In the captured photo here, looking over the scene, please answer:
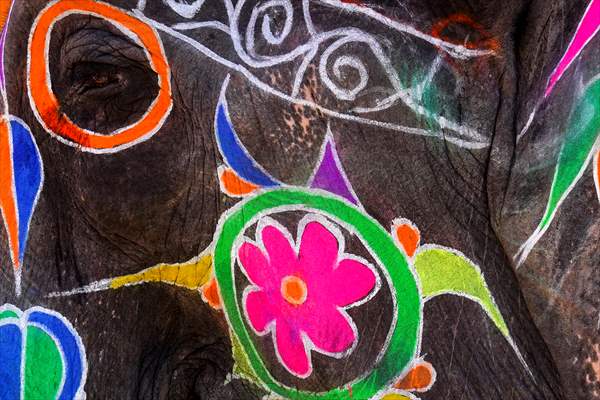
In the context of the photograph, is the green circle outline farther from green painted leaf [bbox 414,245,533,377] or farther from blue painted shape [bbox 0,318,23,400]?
blue painted shape [bbox 0,318,23,400]

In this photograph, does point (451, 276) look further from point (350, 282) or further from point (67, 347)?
point (67, 347)

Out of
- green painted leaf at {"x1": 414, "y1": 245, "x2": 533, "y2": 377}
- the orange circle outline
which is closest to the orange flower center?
green painted leaf at {"x1": 414, "y1": 245, "x2": 533, "y2": 377}

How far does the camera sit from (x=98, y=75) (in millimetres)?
2035

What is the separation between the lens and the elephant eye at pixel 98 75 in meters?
2.01

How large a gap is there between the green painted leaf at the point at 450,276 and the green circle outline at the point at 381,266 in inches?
0.8

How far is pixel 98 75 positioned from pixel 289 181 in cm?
41

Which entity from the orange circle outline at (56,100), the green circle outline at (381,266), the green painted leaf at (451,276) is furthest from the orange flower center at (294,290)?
the orange circle outline at (56,100)

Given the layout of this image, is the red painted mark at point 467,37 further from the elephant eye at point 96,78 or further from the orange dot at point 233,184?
the elephant eye at point 96,78

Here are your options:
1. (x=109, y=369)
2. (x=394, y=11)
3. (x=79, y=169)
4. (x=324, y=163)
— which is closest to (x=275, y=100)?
(x=324, y=163)

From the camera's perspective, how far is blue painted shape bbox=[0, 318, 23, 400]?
197cm

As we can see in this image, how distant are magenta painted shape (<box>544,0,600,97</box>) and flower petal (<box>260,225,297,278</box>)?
0.51 metres

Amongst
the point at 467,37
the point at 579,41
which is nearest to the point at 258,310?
the point at 467,37

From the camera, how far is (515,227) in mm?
1785

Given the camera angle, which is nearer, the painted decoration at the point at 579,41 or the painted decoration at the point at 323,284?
the painted decoration at the point at 579,41
